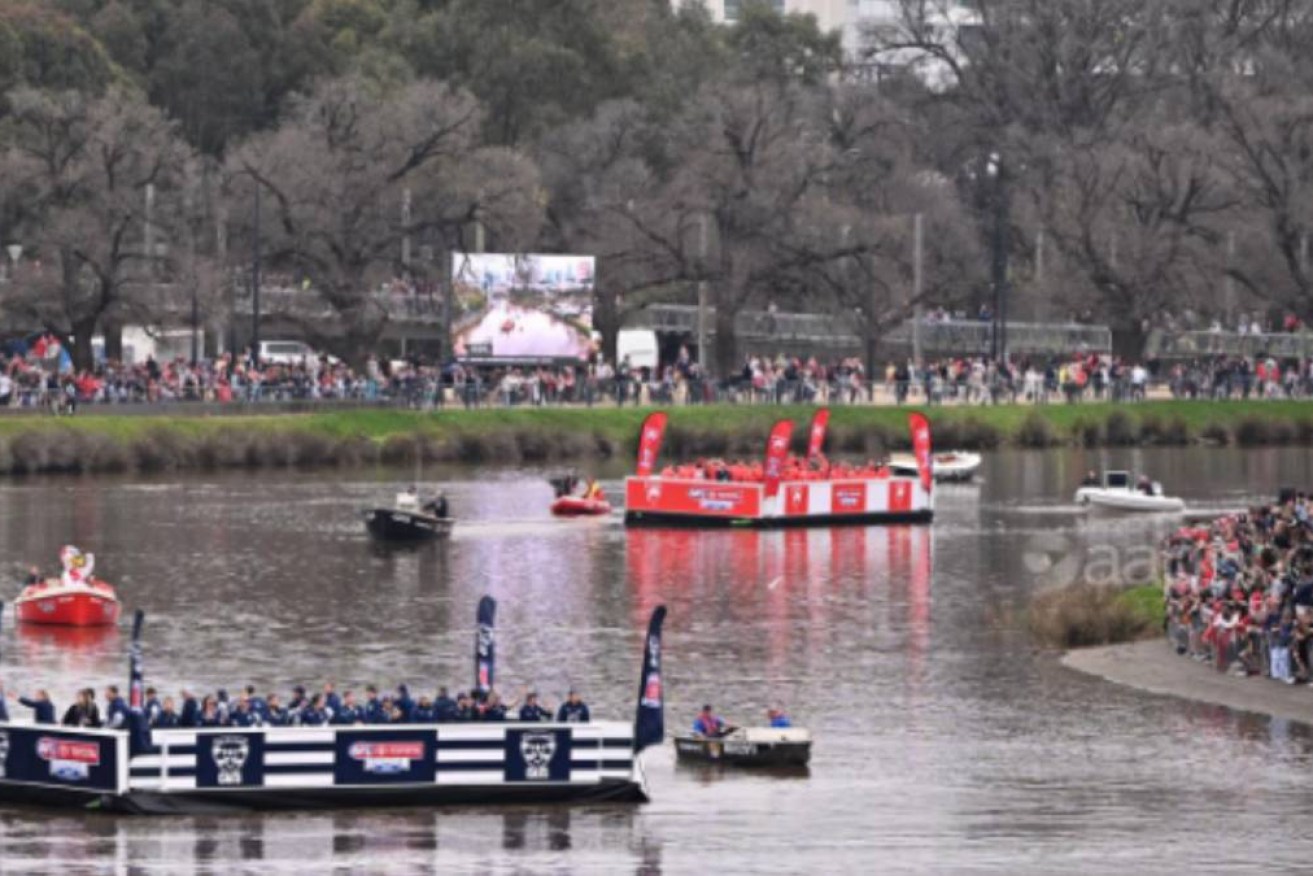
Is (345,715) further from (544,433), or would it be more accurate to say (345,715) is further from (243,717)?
(544,433)

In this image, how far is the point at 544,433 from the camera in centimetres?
12656

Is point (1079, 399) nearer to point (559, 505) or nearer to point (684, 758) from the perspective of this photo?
point (559, 505)

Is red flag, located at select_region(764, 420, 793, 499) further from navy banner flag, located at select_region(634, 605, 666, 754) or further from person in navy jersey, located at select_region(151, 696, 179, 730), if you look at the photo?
person in navy jersey, located at select_region(151, 696, 179, 730)

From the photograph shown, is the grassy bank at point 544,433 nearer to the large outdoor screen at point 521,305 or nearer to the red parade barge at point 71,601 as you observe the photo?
the large outdoor screen at point 521,305

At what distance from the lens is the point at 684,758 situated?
58.1 m

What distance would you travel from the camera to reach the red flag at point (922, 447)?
103 metres

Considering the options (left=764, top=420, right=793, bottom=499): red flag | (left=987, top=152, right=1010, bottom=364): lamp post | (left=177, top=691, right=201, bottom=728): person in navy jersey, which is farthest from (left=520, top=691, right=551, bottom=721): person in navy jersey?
(left=987, top=152, right=1010, bottom=364): lamp post

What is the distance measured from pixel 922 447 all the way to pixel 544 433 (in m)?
25.9

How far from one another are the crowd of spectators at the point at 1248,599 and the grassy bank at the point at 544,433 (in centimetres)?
4961

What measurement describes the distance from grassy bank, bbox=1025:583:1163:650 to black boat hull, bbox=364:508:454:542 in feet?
82.6

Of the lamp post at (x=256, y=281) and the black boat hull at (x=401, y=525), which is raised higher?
the lamp post at (x=256, y=281)

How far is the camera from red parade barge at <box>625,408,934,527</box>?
102500 millimetres

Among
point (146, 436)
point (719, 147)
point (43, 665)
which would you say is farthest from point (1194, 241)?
point (43, 665)

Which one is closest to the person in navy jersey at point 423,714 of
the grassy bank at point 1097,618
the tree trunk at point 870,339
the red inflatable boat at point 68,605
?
the grassy bank at point 1097,618
